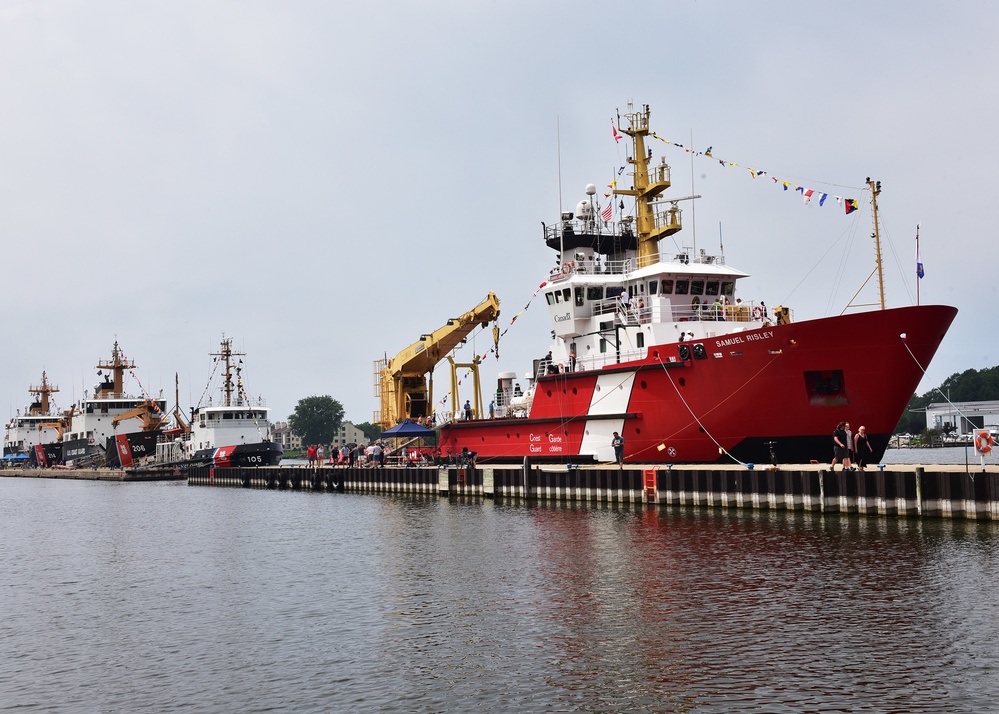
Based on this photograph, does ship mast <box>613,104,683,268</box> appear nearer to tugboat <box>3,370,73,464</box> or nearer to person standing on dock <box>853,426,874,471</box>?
person standing on dock <box>853,426,874,471</box>

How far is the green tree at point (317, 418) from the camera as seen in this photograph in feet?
608

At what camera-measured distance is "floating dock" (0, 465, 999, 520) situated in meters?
24.7

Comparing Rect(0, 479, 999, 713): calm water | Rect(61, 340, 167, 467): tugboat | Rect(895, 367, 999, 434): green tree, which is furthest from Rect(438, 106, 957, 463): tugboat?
Rect(895, 367, 999, 434): green tree

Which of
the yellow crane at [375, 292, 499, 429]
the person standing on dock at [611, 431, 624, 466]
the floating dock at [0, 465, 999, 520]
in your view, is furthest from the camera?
the yellow crane at [375, 292, 499, 429]

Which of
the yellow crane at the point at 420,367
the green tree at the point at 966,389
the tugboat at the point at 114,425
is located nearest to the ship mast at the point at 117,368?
the tugboat at the point at 114,425

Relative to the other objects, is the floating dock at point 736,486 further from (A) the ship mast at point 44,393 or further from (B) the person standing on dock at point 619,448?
(A) the ship mast at point 44,393

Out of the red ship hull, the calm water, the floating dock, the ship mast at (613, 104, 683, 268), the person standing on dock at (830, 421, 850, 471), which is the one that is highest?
the ship mast at (613, 104, 683, 268)

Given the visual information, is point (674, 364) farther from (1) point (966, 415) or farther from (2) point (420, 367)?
(1) point (966, 415)

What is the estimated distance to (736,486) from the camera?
29844 millimetres

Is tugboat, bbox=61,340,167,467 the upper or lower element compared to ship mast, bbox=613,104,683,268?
lower

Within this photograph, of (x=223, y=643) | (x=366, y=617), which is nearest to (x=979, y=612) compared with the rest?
(x=366, y=617)

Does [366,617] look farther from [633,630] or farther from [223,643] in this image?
[633,630]

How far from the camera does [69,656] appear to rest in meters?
15.5

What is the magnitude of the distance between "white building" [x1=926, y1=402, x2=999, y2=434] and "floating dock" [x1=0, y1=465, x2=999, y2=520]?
76.5m
